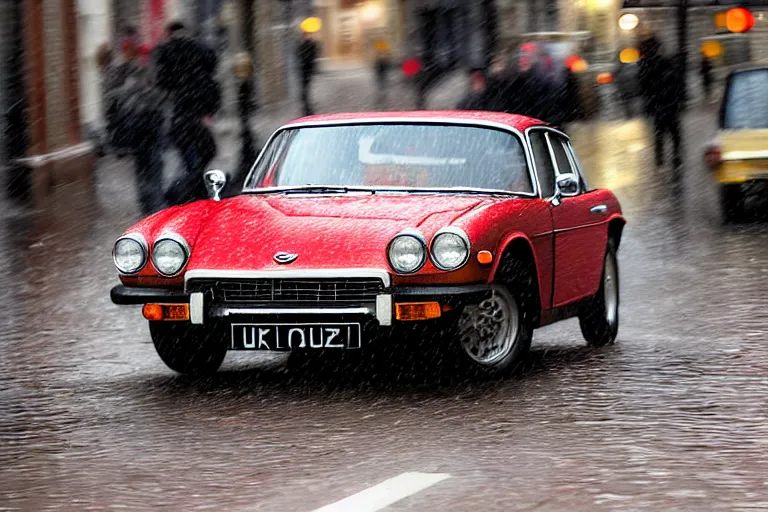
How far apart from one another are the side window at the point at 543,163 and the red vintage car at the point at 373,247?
0.02 meters

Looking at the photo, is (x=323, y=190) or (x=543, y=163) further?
(x=543, y=163)

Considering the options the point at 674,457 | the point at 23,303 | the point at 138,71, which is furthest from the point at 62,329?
the point at 138,71

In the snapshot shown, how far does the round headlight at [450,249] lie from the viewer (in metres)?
8.75

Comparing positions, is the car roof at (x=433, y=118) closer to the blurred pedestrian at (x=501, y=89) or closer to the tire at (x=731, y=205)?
the tire at (x=731, y=205)

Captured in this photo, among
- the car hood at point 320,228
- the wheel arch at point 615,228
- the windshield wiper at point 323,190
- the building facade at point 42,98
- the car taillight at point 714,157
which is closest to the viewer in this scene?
the car hood at point 320,228

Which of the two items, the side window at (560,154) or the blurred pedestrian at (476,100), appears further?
the blurred pedestrian at (476,100)

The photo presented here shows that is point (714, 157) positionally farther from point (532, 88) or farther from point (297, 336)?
point (297, 336)

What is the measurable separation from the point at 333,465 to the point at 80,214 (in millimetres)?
14655

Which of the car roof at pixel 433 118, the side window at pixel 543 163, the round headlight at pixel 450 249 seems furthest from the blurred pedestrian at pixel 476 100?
the round headlight at pixel 450 249

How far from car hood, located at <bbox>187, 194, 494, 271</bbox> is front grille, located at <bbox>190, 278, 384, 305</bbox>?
77mm

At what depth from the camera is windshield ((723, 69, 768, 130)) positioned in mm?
20031

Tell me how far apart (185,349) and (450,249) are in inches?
61.8

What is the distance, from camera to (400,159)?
393 inches

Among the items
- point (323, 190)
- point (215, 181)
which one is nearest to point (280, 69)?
point (215, 181)
